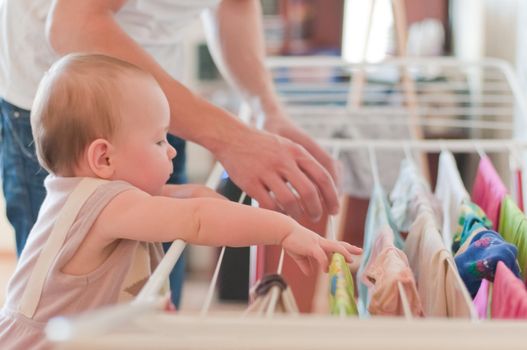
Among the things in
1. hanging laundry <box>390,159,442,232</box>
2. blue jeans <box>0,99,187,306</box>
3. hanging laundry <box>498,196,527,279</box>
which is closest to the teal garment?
hanging laundry <box>390,159,442,232</box>

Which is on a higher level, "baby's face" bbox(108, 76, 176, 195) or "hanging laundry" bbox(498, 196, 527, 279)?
"baby's face" bbox(108, 76, 176, 195)

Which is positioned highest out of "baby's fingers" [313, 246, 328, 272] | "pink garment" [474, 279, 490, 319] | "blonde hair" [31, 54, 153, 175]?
"blonde hair" [31, 54, 153, 175]

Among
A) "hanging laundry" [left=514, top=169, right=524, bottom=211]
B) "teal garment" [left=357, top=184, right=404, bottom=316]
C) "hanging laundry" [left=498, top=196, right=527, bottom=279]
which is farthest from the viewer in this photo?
"hanging laundry" [left=514, top=169, right=524, bottom=211]

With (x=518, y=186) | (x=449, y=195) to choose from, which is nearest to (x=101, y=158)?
(x=449, y=195)

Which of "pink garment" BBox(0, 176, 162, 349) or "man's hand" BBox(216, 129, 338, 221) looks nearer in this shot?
"pink garment" BBox(0, 176, 162, 349)

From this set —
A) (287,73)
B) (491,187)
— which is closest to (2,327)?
(491,187)

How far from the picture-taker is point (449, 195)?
1.46m

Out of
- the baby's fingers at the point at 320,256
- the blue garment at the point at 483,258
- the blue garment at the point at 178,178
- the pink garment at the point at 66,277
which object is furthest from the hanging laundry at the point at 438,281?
the blue garment at the point at 178,178

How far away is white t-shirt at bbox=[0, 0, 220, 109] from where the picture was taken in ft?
4.47

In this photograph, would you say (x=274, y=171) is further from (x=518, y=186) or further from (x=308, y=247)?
(x=518, y=186)

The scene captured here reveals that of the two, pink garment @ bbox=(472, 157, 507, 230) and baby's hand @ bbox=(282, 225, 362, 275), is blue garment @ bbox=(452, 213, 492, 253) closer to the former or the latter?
pink garment @ bbox=(472, 157, 507, 230)

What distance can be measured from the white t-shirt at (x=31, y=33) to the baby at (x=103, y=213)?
12.3 inches

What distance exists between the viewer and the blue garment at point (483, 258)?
3.24ft

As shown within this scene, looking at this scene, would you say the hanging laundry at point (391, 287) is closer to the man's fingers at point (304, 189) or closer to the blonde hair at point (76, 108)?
the man's fingers at point (304, 189)
